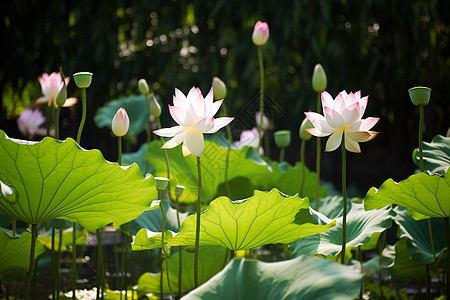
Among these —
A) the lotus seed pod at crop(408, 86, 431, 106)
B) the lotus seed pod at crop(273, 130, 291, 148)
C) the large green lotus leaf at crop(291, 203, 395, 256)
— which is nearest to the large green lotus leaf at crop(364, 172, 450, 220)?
the large green lotus leaf at crop(291, 203, 395, 256)

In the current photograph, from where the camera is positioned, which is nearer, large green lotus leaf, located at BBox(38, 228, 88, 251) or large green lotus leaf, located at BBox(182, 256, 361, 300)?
large green lotus leaf, located at BBox(182, 256, 361, 300)

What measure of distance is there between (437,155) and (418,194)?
26cm

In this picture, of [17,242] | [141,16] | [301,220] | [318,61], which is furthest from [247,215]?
[141,16]

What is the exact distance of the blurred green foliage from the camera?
320 centimetres

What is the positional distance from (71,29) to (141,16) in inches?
19.8

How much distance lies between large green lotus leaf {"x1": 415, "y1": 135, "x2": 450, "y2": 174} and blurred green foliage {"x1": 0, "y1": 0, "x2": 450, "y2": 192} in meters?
1.94

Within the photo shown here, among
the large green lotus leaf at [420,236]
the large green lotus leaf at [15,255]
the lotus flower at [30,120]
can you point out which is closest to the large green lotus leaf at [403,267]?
the large green lotus leaf at [420,236]

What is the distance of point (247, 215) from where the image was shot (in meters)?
0.82

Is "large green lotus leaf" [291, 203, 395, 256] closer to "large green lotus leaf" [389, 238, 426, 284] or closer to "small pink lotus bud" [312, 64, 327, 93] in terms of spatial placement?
"large green lotus leaf" [389, 238, 426, 284]

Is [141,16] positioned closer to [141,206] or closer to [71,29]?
[71,29]

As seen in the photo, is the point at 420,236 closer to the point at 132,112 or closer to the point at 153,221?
the point at 153,221

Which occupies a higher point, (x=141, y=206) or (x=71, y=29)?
(x=71, y=29)

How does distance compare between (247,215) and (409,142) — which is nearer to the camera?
(247,215)

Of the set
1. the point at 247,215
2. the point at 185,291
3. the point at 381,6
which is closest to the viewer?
the point at 247,215
